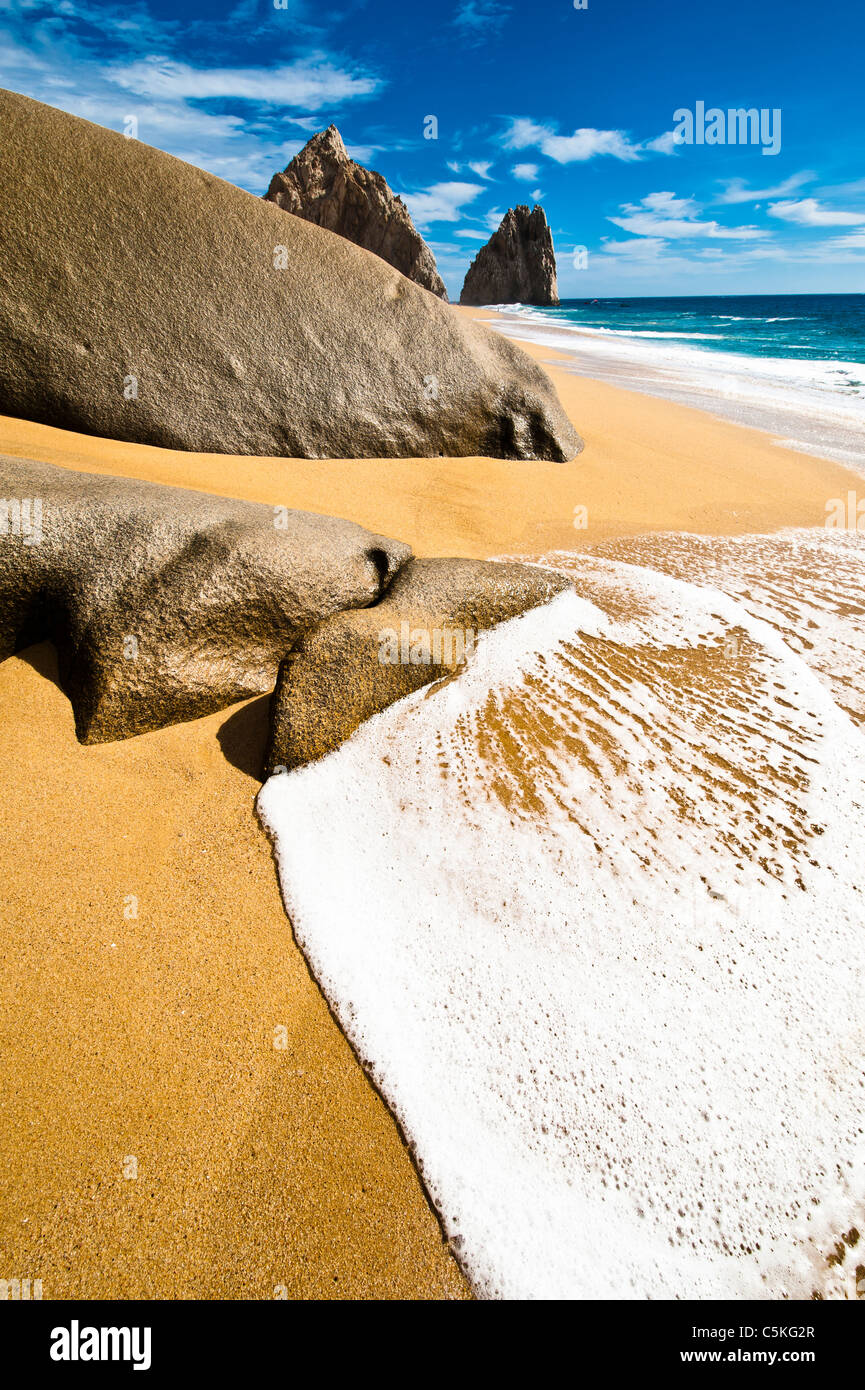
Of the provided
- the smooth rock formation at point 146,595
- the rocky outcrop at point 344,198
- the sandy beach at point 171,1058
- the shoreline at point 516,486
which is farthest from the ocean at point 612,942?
the rocky outcrop at point 344,198

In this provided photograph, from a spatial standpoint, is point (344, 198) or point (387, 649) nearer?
point (387, 649)

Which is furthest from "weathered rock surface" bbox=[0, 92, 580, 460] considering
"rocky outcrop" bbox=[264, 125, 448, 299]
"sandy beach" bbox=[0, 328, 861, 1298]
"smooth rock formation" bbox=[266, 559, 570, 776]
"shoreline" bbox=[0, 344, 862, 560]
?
"rocky outcrop" bbox=[264, 125, 448, 299]

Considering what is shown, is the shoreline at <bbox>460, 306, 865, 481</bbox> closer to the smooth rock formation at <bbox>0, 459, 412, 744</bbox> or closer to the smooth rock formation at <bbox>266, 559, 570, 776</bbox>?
the smooth rock formation at <bbox>266, 559, 570, 776</bbox>

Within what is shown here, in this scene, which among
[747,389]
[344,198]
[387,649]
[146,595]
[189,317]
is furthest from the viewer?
[344,198]

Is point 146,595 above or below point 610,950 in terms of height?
above

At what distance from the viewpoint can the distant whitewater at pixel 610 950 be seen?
1335 millimetres

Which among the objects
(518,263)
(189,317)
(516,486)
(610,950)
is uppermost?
(518,263)

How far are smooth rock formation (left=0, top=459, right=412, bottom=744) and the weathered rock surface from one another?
1.76 meters

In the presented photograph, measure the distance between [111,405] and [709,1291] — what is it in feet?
16.1

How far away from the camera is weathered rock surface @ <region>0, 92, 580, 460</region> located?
3.99 meters

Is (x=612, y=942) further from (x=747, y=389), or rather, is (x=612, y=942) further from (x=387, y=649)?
(x=747, y=389)

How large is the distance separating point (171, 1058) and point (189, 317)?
4.41 meters

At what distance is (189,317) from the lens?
418 centimetres

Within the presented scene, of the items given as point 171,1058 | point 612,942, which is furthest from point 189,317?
point 612,942
